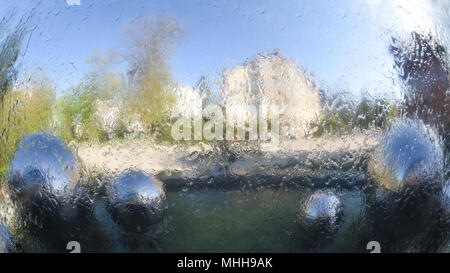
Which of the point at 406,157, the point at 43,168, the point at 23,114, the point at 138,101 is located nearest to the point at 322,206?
the point at 406,157

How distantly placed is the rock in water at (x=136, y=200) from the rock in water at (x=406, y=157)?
1.08 m

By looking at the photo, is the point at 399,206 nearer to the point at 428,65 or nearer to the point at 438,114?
the point at 438,114

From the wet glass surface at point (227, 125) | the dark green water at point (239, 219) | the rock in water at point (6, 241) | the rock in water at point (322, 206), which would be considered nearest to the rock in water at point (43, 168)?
the wet glass surface at point (227, 125)

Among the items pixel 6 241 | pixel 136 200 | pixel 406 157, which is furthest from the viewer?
pixel 6 241

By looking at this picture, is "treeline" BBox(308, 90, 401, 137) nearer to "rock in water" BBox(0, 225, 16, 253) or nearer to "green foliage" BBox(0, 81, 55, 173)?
"green foliage" BBox(0, 81, 55, 173)

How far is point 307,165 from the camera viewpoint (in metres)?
1.91

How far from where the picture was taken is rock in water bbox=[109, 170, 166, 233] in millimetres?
1951

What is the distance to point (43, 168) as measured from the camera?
6.94 ft

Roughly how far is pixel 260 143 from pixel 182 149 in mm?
377

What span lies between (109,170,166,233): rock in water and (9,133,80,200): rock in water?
24cm

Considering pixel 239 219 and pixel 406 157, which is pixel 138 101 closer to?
pixel 239 219

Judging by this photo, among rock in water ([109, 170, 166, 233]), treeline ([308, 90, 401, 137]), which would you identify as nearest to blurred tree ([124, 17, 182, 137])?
rock in water ([109, 170, 166, 233])

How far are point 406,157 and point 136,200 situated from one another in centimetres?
143

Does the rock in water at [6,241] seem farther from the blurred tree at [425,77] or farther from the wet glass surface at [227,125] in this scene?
the blurred tree at [425,77]
